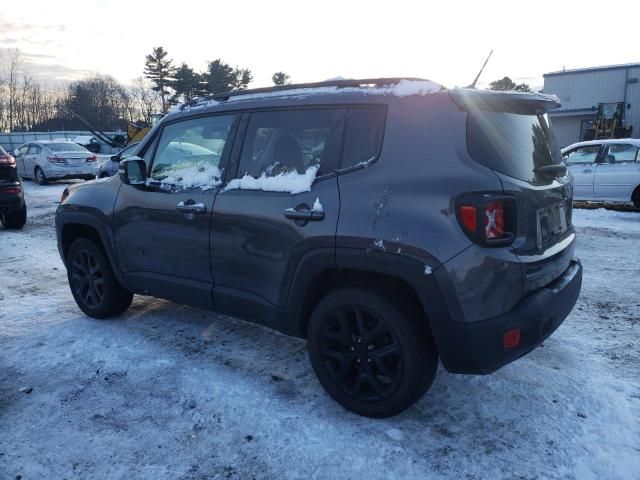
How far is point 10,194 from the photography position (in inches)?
343

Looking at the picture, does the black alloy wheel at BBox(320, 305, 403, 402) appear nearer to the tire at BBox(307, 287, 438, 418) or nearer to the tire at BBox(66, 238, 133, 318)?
the tire at BBox(307, 287, 438, 418)

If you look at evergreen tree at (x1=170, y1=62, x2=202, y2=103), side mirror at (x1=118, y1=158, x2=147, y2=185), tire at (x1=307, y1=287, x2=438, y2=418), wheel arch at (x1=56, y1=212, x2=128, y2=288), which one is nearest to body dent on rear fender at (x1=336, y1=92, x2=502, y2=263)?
tire at (x1=307, y1=287, x2=438, y2=418)

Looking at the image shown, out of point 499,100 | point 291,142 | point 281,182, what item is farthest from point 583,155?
point 281,182

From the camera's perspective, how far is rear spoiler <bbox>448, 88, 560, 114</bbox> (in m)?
2.62

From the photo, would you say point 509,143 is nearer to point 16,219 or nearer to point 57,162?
point 16,219

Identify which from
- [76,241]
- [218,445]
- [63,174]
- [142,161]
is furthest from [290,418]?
[63,174]

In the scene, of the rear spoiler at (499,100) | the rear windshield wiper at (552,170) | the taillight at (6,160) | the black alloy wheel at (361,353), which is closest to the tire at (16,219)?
the taillight at (6,160)

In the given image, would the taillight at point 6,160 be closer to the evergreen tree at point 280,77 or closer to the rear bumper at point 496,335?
the rear bumper at point 496,335

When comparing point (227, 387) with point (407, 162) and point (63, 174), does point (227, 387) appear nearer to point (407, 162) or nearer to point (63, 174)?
point (407, 162)

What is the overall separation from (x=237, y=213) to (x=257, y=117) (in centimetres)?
68

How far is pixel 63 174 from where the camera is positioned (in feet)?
55.6

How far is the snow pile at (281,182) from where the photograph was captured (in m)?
2.98

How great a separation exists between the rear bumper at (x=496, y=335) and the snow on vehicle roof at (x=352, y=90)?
1.24 m

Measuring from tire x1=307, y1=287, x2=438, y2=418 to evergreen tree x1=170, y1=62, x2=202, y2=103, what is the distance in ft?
169
